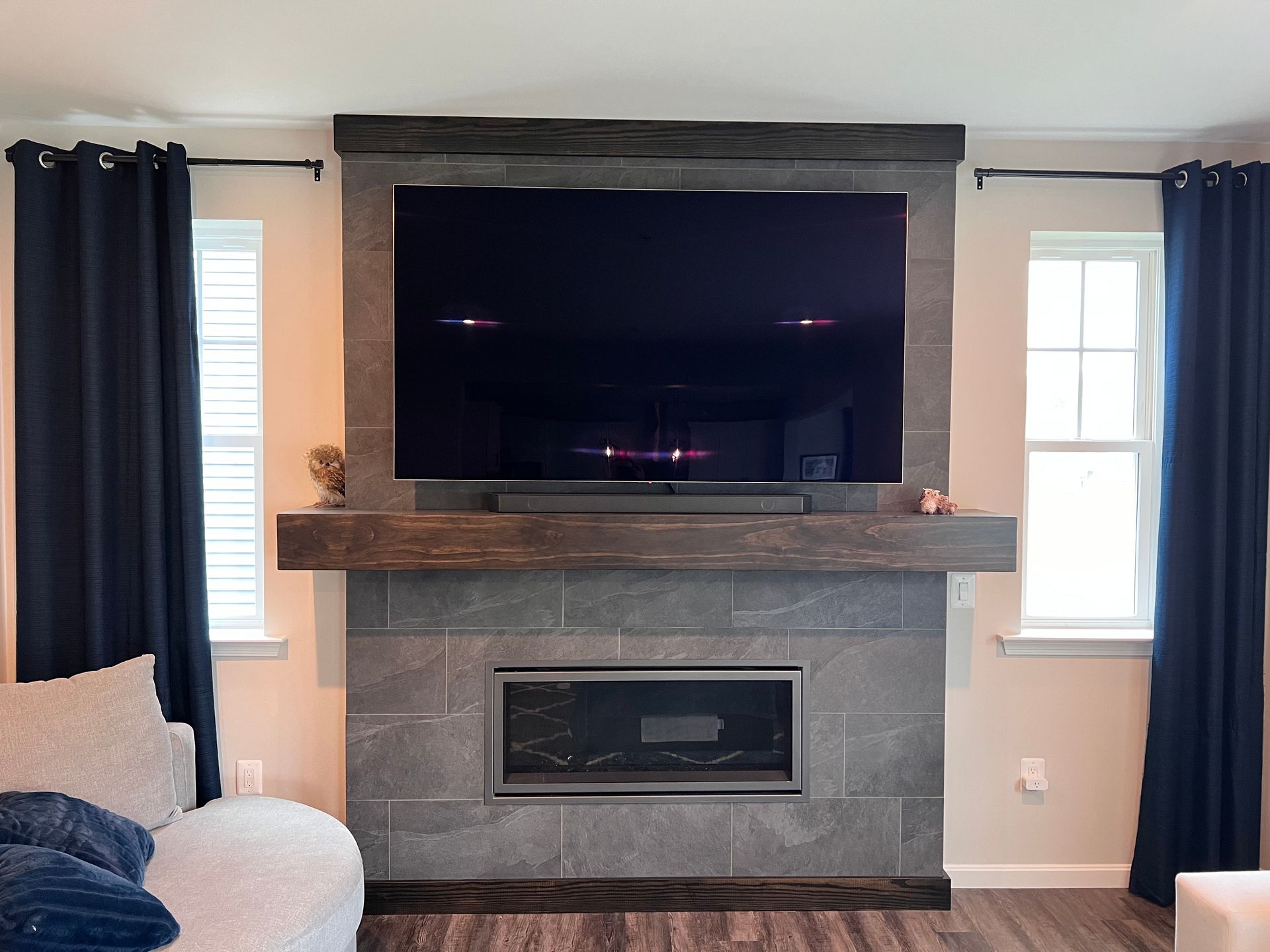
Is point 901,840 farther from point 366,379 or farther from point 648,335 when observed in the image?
point 366,379

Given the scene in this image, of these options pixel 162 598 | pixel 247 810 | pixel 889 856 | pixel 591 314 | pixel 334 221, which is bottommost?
pixel 889 856

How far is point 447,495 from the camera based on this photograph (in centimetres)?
274

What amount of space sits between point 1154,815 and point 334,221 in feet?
10.9

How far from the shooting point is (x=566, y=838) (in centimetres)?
275

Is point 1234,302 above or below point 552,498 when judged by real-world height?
above

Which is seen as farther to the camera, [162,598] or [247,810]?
[162,598]

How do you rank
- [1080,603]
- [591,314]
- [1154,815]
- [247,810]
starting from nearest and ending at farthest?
[247,810], [591,314], [1154,815], [1080,603]

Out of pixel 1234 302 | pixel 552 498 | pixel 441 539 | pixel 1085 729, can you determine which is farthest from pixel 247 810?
pixel 1234 302

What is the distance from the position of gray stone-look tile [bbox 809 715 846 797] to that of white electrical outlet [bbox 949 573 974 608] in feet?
1.81

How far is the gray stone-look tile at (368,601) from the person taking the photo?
8.93 ft

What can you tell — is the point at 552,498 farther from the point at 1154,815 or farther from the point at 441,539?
the point at 1154,815

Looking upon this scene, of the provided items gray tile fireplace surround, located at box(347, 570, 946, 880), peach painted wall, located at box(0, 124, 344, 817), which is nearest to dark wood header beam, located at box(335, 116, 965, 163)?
peach painted wall, located at box(0, 124, 344, 817)

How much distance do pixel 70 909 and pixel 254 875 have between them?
0.43 metres

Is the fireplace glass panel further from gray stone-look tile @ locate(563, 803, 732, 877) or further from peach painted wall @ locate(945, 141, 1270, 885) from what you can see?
peach painted wall @ locate(945, 141, 1270, 885)
